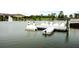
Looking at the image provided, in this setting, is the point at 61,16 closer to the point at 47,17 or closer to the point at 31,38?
the point at 47,17

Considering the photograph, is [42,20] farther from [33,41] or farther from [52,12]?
[33,41]

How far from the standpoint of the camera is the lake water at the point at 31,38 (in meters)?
1.66

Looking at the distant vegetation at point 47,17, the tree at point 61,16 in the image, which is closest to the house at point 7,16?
the distant vegetation at point 47,17

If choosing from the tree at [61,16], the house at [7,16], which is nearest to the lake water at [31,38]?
the house at [7,16]

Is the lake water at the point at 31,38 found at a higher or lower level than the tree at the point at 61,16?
lower

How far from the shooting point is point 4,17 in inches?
66.4

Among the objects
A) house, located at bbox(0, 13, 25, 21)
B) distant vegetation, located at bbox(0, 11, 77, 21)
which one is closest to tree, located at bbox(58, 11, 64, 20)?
distant vegetation, located at bbox(0, 11, 77, 21)

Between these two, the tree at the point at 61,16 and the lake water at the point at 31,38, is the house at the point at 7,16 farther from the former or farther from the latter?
the tree at the point at 61,16

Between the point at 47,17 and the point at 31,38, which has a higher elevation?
the point at 47,17

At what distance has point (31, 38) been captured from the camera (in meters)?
1.68

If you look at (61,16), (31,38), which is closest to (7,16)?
(31,38)

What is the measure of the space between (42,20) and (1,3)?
0.56 m

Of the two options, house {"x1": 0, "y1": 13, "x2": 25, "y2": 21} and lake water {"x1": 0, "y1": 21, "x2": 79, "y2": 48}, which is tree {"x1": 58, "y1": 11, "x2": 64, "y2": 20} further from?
house {"x1": 0, "y1": 13, "x2": 25, "y2": 21}
